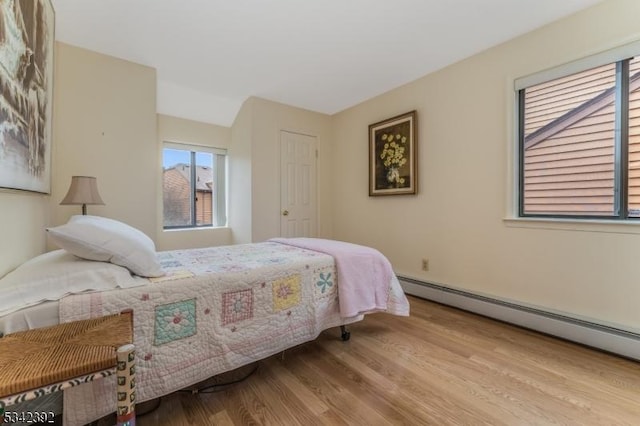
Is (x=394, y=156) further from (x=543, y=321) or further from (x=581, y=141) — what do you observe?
(x=543, y=321)

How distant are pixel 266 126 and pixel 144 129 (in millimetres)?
1428

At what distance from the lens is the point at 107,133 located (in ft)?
8.78

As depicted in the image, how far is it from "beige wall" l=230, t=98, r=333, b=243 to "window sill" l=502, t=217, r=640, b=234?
270cm

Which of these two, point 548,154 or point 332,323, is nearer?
point 332,323

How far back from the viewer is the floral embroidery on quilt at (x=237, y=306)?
1438 millimetres

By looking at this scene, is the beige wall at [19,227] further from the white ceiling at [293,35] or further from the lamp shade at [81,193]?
the white ceiling at [293,35]

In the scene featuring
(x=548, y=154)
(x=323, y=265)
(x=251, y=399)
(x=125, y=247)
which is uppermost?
(x=548, y=154)

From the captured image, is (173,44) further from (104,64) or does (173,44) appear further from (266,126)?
(266,126)

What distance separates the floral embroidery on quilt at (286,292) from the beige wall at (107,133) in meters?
2.01

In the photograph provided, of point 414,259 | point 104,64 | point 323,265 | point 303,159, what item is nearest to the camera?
point 323,265

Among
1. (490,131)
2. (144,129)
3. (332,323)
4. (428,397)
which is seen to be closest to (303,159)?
(144,129)

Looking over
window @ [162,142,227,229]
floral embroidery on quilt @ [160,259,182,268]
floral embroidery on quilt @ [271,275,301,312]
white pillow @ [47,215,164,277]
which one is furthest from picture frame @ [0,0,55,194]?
window @ [162,142,227,229]

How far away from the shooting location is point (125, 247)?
1.32 m

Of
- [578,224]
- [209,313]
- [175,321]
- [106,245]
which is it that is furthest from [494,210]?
[106,245]
